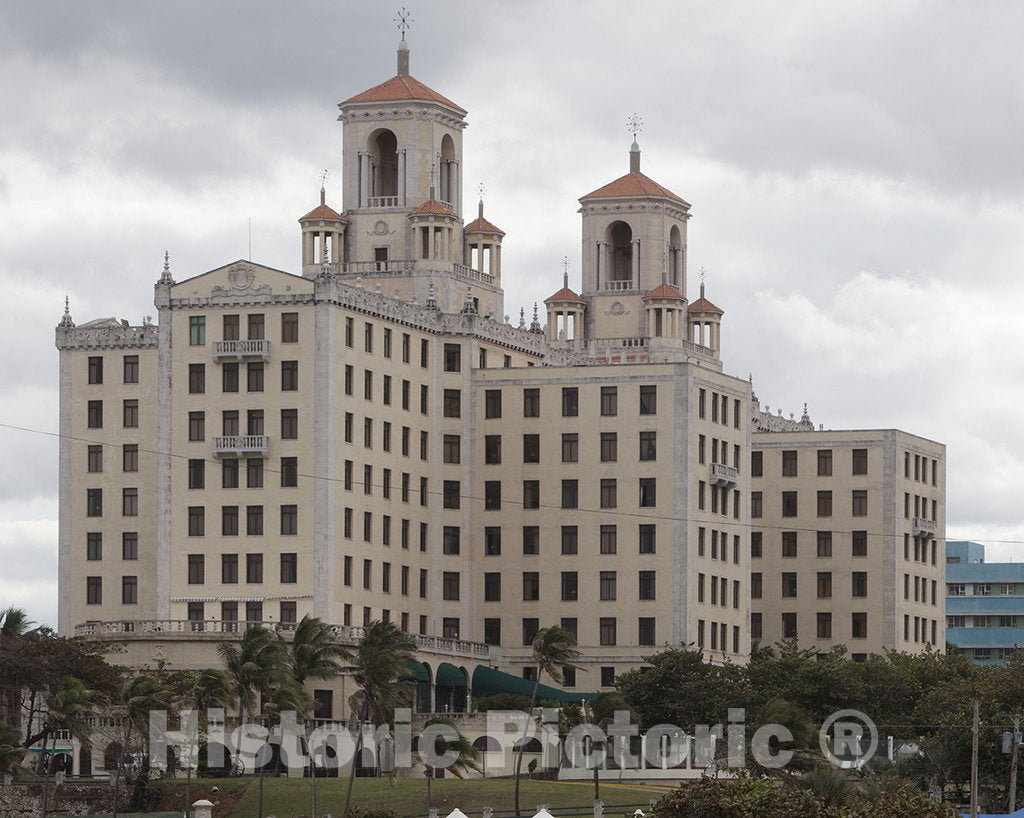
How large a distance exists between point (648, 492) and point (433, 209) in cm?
2325

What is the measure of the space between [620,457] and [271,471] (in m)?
23.1

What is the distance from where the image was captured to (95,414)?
174000mm

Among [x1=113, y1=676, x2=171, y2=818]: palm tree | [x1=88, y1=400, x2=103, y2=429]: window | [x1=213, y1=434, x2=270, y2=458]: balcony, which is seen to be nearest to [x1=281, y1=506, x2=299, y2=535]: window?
[x1=213, y1=434, x2=270, y2=458]: balcony

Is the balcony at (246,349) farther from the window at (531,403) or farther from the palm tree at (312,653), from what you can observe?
the palm tree at (312,653)

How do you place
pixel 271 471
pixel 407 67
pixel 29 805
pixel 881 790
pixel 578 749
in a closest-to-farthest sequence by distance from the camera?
pixel 881 790 → pixel 29 805 → pixel 578 749 → pixel 271 471 → pixel 407 67

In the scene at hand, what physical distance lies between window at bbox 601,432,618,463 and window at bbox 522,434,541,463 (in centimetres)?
415

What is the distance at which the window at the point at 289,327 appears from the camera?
167375mm

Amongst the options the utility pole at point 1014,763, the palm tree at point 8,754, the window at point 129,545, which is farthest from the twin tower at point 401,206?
the utility pole at point 1014,763

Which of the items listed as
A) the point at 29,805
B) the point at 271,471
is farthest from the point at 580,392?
the point at 29,805

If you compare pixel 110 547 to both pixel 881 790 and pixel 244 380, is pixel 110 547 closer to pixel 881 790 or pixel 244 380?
pixel 244 380

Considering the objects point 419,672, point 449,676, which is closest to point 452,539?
point 449,676

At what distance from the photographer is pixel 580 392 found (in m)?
178

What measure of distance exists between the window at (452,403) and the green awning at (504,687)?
640 inches

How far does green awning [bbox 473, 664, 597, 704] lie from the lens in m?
172
